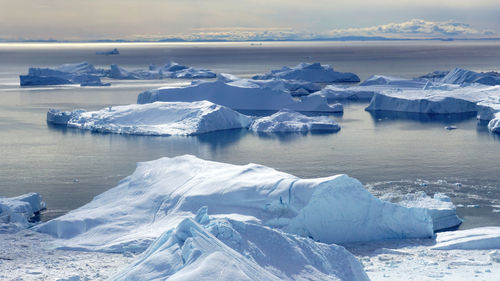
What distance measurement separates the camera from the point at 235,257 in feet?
21.5

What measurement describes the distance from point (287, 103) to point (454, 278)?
67.8 ft

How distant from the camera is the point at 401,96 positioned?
29.0 metres

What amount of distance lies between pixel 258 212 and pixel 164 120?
13.3m

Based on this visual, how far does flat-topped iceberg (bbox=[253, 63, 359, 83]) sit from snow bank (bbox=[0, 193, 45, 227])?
2972 cm

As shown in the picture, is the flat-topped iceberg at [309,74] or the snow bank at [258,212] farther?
the flat-topped iceberg at [309,74]

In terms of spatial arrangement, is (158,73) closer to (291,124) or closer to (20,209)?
(291,124)

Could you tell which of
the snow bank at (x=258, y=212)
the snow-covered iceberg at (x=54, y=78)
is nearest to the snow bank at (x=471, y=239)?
the snow bank at (x=258, y=212)

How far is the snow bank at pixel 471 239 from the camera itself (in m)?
9.17

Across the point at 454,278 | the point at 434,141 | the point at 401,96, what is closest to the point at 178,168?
the point at 454,278

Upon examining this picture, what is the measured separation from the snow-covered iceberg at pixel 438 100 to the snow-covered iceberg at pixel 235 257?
67.2ft

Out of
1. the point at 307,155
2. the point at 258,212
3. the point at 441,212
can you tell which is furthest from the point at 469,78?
the point at 258,212

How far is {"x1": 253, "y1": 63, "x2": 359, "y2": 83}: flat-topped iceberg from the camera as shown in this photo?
136 ft

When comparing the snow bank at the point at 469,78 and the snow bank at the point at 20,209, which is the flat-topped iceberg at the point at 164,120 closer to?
the snow bank at the point at 20,209

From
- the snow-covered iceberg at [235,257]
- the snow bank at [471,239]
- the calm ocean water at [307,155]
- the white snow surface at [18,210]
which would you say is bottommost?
the calm ocean water at [307,155]
